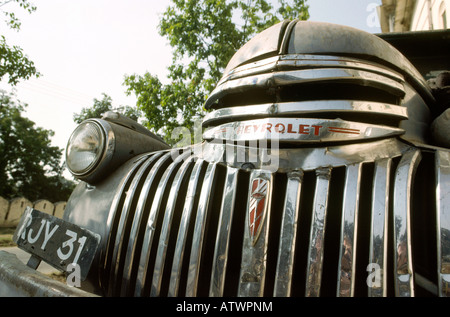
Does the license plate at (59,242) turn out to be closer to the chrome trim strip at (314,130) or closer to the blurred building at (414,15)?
the chrome trim strip at (314,130)

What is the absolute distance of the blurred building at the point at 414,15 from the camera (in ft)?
33.1

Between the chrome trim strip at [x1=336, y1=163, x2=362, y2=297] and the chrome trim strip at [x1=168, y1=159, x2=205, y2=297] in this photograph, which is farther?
the chrome trim strip at [x1=168, y1=159, x2=205, y2=297]

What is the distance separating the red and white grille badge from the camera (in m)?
1.18

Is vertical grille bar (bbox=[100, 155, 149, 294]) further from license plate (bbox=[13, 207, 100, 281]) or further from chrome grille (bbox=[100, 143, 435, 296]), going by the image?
license plate (bbox=[13, 207, 100, 281])

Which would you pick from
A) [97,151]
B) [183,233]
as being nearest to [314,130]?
[183,233]

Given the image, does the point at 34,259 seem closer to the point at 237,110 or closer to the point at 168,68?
the point at 237,110

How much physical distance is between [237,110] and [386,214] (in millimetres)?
768

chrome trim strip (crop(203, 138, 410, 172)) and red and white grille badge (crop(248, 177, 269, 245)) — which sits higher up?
chrome trim strip (crop(203, 138, 410, 172))

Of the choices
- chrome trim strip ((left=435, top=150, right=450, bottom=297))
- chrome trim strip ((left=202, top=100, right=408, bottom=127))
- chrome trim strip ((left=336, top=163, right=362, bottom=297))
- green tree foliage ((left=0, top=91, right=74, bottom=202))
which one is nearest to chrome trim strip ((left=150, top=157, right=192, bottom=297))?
chrome trim strip ((left=202, top=100, right=408, bottom=127))

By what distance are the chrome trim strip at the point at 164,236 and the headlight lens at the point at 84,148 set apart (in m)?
0.54

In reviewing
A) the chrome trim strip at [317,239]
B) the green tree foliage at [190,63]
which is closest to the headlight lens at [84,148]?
the chrome trim strip at [317,239]

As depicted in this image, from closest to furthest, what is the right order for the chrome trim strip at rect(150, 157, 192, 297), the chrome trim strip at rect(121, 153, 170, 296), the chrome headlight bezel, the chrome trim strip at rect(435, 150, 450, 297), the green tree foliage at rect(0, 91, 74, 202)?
the chrome trim strip at rect(435, 150, 450, 297) → the chrome trim strip at rect(150, 157, 192, 297) → the chrome trim strip at rect(121, 153, 170, 296) → the chrome headlight bezel → the green tree foliage at rect(0, 91, 74, 202)

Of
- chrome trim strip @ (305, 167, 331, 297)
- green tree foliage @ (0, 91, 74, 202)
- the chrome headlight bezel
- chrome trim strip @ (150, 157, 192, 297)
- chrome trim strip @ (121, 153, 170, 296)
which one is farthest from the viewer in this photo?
green tree foliage @ (0, 91, 74, 202)
